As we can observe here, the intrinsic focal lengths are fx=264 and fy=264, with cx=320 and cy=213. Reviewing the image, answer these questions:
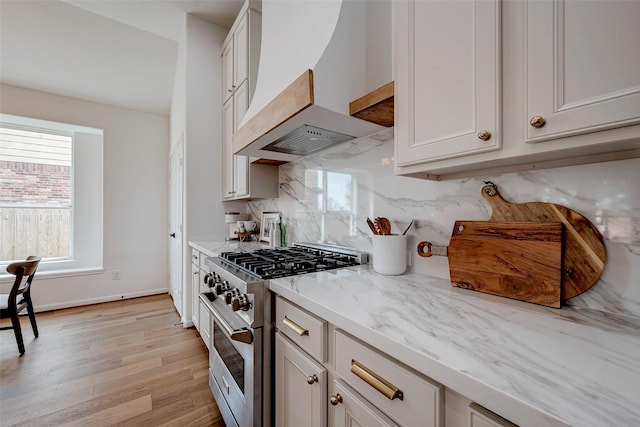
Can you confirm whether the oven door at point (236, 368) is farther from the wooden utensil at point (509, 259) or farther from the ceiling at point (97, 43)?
the ceiling at point (97, 43)

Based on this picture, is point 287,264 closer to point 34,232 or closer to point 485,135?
point 485,135

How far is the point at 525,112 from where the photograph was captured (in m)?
0.68

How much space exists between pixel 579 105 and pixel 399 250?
75 cm

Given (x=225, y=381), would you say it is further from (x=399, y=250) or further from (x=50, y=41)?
(x=50, y=41)

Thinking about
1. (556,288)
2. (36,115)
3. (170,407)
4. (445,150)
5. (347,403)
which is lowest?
(170,407)

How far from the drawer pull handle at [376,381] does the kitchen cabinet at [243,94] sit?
5.95ft

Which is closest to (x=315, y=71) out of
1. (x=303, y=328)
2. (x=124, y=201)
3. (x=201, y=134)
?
(x=303, y=328)

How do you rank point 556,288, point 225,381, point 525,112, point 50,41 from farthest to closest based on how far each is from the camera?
1. point 50,41
2. point 225,381
3. point 556,288
4. point 525,112

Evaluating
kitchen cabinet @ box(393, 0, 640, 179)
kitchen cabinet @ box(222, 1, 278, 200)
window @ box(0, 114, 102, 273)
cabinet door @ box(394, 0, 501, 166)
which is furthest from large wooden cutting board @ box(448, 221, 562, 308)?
window @ box(0, 114, 102, 273)

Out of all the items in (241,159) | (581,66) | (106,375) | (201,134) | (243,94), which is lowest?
(106,375)

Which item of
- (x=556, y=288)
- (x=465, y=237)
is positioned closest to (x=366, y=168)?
(x=465, y=237)

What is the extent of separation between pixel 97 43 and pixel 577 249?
423cm

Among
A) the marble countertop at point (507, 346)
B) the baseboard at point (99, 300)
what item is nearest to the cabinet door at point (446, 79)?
the marble countertop at point (507, 346)

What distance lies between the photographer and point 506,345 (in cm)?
57
